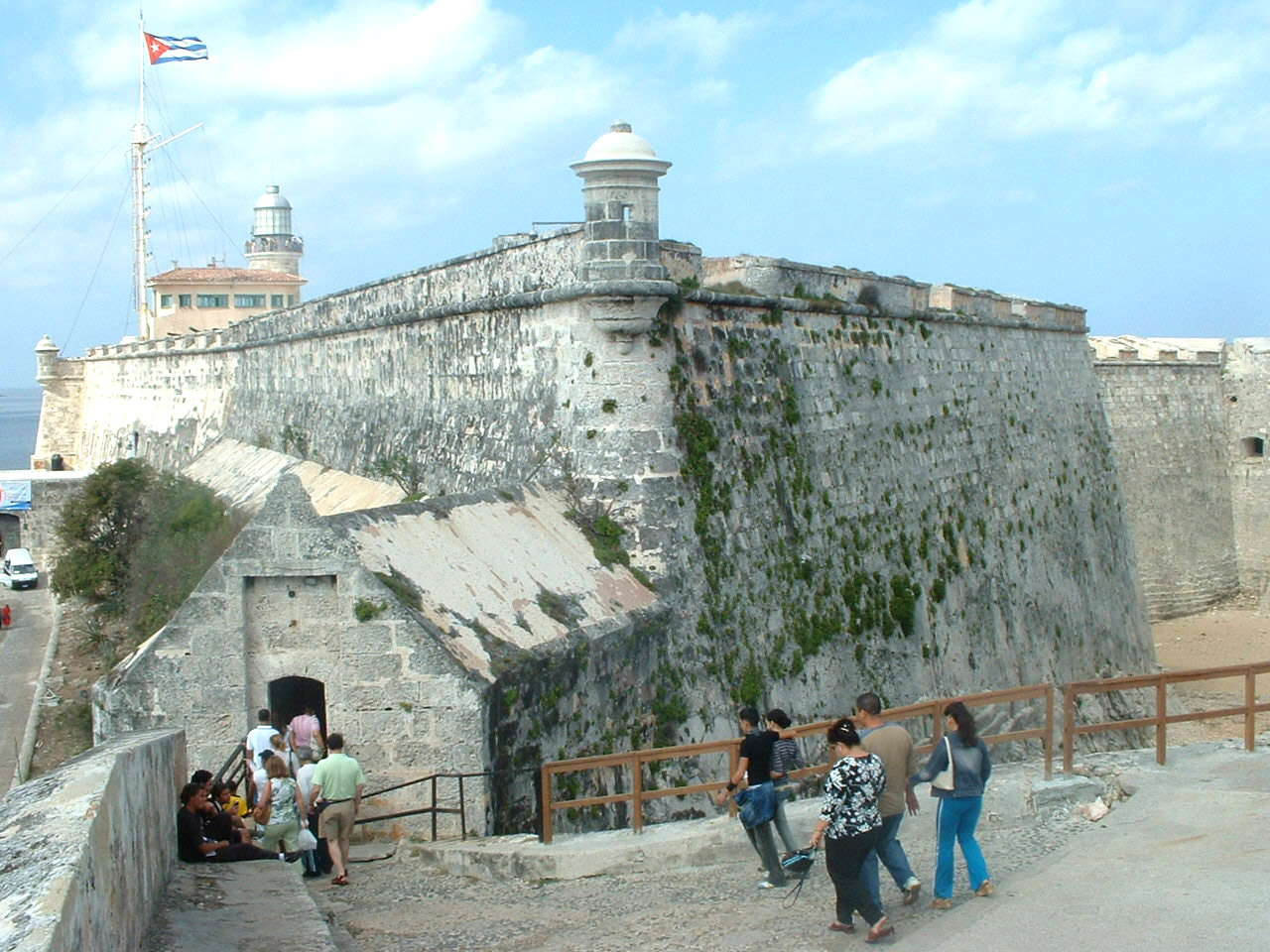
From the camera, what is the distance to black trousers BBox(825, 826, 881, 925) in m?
6.29

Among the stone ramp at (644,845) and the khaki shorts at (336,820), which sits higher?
the khaki shorts at (336,820)

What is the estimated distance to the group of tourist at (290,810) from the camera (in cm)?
766

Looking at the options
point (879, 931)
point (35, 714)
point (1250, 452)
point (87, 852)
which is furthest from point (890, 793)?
point (1250, 452)

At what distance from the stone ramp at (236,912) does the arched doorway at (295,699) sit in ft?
8.83

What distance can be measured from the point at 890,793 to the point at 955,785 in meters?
0.36

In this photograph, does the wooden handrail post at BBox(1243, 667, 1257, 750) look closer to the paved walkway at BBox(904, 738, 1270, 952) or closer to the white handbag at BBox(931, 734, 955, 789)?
the paved walkway at BBox(904, 738, 1270, 952)

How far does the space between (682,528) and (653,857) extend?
4186 millimetres

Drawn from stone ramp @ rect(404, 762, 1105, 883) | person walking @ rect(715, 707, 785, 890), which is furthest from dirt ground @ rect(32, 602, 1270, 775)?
person walking @ rect(715, 707, 785, 890)

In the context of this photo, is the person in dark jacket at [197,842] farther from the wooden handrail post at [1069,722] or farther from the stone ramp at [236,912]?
the wooden handrail post at [1069,722]

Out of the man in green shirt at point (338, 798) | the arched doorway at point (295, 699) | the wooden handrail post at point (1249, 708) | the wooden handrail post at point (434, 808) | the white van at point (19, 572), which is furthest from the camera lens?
the white van at point (19, 572)

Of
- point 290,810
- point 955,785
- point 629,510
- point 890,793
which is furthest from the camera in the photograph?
point 629,510

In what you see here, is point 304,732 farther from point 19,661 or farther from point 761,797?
point 19,661

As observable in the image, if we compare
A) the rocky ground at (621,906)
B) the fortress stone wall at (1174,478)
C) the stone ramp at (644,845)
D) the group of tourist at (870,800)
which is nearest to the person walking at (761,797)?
the group of tourist at (870,800)

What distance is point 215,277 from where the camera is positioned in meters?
52.9
